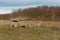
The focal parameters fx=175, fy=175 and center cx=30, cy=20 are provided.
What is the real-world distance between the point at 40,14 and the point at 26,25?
18615mm

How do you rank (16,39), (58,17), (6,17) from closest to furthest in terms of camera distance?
(16,39), (6,17), (58,17)

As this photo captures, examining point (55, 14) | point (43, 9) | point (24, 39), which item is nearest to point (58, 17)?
point (55, 14)

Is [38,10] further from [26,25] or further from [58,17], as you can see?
[26,25]

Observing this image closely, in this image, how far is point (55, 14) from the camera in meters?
38.2

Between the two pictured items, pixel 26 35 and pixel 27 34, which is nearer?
pixel 26 35

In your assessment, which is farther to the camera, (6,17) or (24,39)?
(6,17)

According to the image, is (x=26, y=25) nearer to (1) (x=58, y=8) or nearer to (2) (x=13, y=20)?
(2) (x=13, y=20)

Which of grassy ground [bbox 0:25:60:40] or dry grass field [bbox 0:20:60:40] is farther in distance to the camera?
dry grass field [bbox 0:20:60:40]

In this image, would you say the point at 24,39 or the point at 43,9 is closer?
the point at 24,39

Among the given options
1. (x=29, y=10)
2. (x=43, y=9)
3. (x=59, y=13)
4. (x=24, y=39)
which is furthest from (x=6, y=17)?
(x=24, y=39)

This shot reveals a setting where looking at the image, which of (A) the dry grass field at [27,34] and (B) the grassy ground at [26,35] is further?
(A) the dry grass field at [27,34]

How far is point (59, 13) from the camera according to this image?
38.9 meters

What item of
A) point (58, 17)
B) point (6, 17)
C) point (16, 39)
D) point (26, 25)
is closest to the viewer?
point (16, 39)

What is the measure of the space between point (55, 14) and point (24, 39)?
2634 cm
